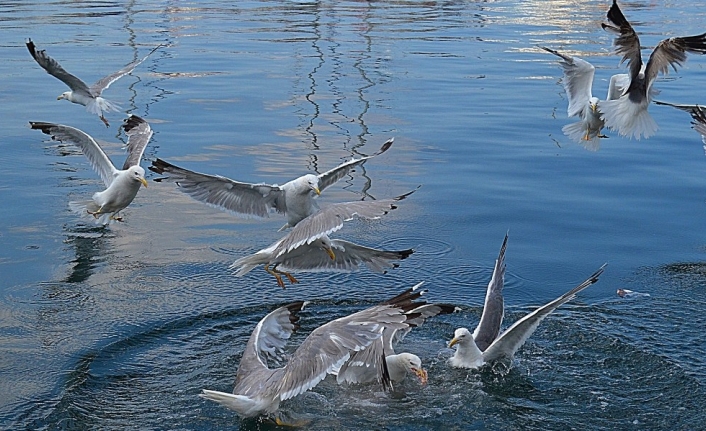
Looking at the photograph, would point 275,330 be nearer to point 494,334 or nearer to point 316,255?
point 316,255

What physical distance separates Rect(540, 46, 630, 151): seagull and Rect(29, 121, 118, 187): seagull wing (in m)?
5.03

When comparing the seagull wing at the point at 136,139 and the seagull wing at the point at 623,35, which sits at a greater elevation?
the seagull wing at the point at 623,35

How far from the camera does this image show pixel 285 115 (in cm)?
1462

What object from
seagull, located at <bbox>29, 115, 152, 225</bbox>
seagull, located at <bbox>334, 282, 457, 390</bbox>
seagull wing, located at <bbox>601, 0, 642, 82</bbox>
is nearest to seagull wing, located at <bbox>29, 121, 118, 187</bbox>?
seagull, located at <bbox>29, 115, 152, 225</bbox>

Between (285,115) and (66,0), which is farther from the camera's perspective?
(66,0)

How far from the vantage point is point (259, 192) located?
26.3ft

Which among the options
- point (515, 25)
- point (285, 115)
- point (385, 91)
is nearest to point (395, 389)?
point (285, 115)

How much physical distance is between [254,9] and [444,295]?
25316 mm

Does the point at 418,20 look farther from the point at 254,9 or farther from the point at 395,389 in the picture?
the point at 395,389

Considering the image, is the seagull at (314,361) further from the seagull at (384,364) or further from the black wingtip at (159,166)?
the black wingtip at (159,166)

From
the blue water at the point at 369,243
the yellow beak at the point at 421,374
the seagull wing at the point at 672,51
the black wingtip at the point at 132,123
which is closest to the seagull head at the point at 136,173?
the blue water at the point at 369,243

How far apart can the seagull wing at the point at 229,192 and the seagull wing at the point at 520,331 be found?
2.31 metres

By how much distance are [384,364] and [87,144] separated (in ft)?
15.3

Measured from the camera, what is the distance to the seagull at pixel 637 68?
30.1ft
